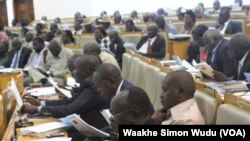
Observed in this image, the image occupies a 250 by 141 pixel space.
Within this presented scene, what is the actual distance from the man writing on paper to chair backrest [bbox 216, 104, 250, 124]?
4.19ft

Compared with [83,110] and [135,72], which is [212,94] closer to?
[83,110]

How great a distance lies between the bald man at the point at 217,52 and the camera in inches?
206

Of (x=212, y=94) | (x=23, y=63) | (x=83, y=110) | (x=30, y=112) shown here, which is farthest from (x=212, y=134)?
(x=23, y=63)

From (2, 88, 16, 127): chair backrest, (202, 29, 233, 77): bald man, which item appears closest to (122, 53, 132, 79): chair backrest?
(202, 29, 233, 77): bald man

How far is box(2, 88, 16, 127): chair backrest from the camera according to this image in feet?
13.1

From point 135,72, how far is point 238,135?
3790 mm

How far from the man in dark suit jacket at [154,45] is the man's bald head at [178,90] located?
4.79 m

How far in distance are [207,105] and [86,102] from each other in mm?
1176

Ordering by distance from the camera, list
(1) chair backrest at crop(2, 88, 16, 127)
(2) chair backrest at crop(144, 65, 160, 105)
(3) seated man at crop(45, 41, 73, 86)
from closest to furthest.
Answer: (1) chair backrest at crop(2, 88, 16, 127)
(2) chair backrest at crop(144, 65, 160, 105)
(3) seated man at crop(45, 41, 73, 86)

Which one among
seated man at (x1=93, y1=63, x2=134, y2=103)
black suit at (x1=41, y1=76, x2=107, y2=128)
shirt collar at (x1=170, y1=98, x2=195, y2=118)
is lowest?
black suit at (x1=41, y1=76, x2=107, y2=128)

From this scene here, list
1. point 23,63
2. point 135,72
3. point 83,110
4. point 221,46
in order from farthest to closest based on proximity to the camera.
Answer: point 23,63 → point 135,72 → point 221,46 → point 83,110

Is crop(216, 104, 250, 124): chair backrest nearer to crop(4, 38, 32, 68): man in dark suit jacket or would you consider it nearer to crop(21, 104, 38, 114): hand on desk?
crop(21, 104, 38, 114): hand on desk

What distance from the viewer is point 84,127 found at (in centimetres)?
328

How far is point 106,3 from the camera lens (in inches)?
709
